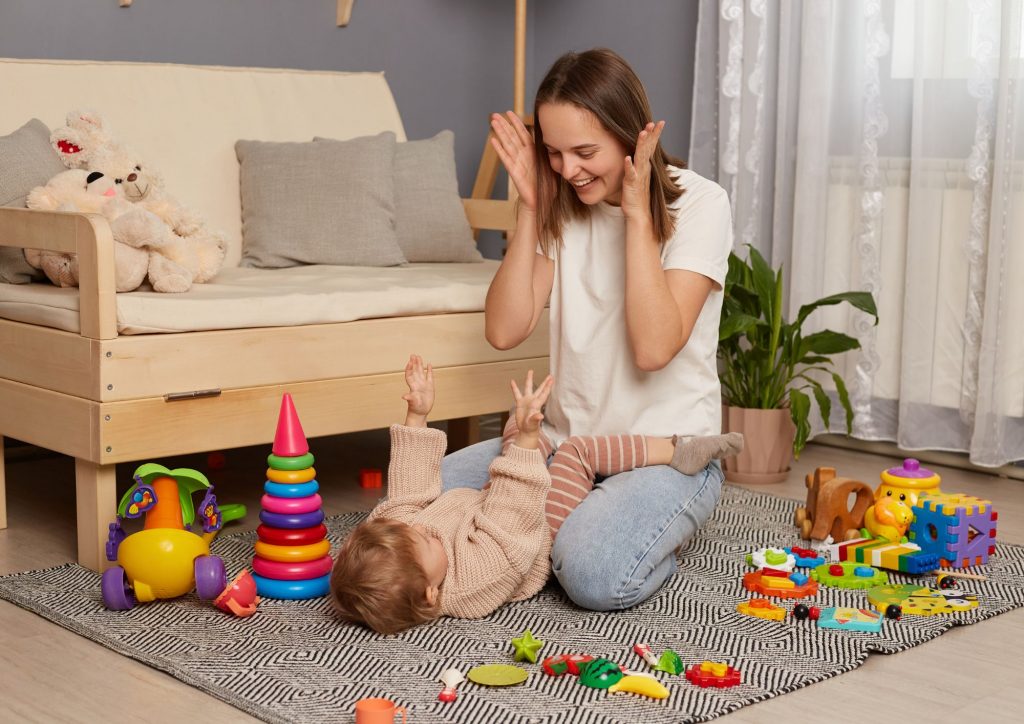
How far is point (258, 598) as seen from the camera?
1845 mm

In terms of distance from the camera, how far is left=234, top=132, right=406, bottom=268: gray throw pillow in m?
2.66

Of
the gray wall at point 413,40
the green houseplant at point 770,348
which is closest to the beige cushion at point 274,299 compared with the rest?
the green houseplant at point 770,348

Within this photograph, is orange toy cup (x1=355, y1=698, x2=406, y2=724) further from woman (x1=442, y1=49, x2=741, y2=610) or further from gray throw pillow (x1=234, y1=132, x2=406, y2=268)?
gray throw pillow (x1=234, y1=132, x2=406, y2=268)

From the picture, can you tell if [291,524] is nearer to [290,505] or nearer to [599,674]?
[290,505]

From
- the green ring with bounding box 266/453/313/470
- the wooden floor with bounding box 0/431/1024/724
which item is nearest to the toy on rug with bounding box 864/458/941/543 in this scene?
the wooden floor with bounding box 0/431/1024/724

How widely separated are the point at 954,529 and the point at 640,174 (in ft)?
2.61

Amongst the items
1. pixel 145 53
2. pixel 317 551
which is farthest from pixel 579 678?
pixel 145 53

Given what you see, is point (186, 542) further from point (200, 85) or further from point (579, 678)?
point (200, 85)

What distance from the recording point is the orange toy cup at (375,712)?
1.34m

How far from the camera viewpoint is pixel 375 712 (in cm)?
134

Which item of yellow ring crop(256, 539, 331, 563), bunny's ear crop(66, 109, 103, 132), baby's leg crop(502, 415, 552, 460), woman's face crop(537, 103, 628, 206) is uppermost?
bunny's ear crop(66, 109, 103, 132)

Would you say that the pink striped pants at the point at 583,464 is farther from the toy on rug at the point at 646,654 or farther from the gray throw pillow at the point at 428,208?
the gray throw pillow at the point at 428,208

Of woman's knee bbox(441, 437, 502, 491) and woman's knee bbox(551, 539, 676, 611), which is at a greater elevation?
woman's knee bbox(441, 437, 502, 491)

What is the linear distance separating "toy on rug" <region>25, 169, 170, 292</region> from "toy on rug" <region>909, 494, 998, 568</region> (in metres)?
1.35
